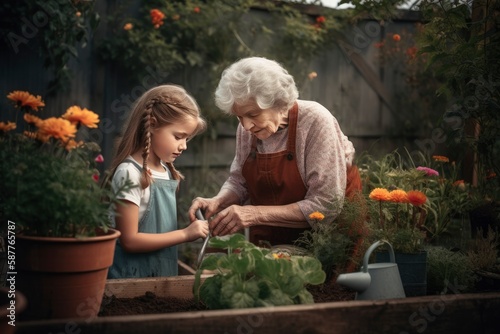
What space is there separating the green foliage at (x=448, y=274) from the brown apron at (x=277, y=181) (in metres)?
0.64

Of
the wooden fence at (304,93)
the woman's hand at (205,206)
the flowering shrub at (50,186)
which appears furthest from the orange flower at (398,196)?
the wooden fence at (304,93)

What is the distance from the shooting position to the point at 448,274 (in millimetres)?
2254

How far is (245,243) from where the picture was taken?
1953 millimetres

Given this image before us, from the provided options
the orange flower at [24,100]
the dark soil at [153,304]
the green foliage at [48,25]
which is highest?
the green foliage at [48,25]

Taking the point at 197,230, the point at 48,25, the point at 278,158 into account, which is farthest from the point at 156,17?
the point at 197,230

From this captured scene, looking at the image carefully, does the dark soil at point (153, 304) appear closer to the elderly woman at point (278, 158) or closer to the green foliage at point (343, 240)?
the green foliage at point (343, 240)

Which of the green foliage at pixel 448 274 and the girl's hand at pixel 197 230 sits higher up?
the girl's hand at pixel 197 230

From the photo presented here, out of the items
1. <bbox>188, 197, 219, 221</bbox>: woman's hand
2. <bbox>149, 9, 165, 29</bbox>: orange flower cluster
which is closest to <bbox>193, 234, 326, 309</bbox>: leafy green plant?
<bbox>188, 197, 219, 221</bbox>: woman's hand

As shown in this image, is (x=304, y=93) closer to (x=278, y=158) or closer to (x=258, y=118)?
(x=278, y=158)

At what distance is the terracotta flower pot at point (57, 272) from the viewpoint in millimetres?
1615

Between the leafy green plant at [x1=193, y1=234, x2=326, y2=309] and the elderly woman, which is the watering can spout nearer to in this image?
the leafy green plant at [x1=193, y1=234, x2=326, y2=309]

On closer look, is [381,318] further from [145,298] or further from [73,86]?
[73,86]

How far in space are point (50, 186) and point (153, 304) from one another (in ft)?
2.08

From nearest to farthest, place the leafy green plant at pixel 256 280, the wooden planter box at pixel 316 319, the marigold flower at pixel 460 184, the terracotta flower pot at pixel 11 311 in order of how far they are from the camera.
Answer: the terracotta flower pot at pixel 11 311
the wooden planter box at pixel 316 319
the leafy green plant at pixel 256 280
the marigold flower at pixel 460 184
